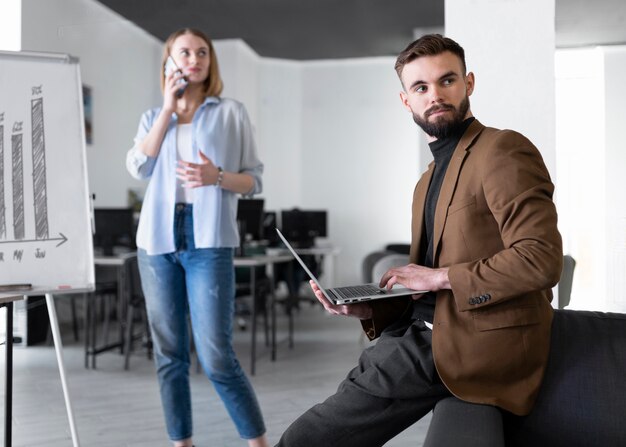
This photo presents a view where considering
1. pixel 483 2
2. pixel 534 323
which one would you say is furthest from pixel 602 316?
pixel 483 2

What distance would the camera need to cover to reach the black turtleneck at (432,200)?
1.41 metres

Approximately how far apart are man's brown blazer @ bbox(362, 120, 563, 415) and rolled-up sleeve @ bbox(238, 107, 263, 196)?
111 centimetres

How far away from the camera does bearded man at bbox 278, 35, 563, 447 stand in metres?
1.18

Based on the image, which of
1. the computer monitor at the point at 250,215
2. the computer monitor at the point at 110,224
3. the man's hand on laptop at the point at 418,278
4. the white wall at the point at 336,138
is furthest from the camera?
the white wall at the point at 336,138

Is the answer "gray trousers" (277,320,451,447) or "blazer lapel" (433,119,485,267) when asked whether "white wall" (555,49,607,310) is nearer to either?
"blazer lapel" (433,119,485,267)

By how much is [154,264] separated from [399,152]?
707 cm

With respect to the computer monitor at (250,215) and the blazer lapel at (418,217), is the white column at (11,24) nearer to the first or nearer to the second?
the computer monitor at (250,215)

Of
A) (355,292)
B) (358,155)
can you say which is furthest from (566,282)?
(358,155)

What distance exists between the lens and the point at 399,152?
348 inches

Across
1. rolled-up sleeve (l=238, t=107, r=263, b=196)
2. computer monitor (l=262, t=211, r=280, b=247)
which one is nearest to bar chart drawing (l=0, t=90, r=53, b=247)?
rolled-up sleeve (l=238, t=107, r=263, b=196)

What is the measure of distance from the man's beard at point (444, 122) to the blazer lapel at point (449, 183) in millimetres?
38

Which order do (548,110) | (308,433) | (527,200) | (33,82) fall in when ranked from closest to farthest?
(527,200)
(308,433)
(33,82)
(548,110)

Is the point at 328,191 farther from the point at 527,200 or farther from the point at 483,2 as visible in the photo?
the point at 527,200

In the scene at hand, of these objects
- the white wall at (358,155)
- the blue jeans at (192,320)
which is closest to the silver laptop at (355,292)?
the blue jeans at (192,320)
